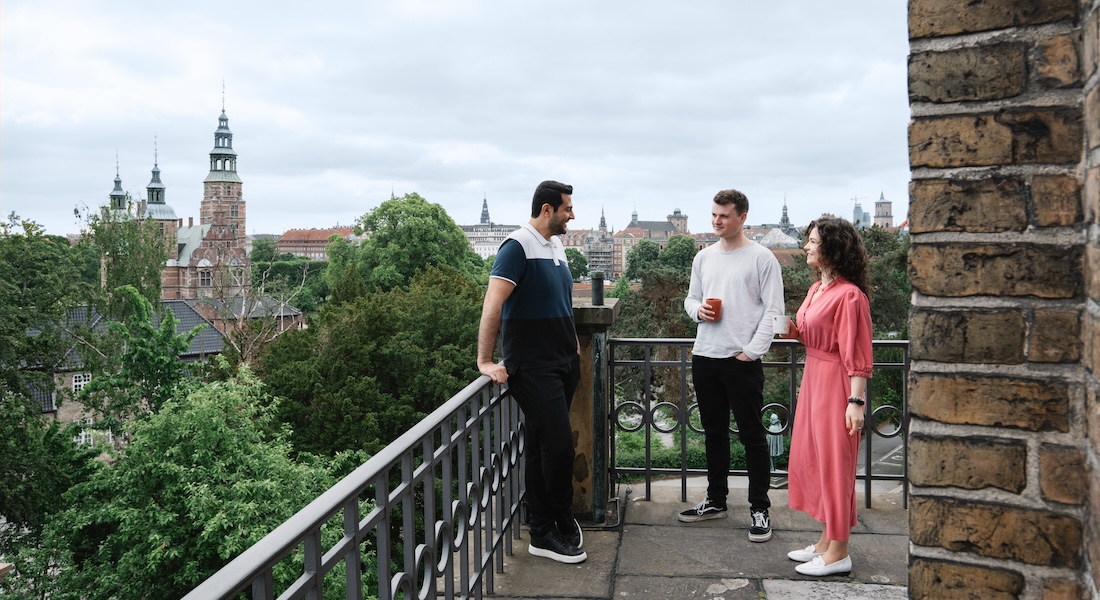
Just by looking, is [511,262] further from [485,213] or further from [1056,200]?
[485,213]

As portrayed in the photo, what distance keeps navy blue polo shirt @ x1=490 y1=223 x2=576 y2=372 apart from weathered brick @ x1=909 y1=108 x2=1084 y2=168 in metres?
2.03

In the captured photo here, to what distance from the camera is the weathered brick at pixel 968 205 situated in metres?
1.68

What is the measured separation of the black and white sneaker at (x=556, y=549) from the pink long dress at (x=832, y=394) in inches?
40.8

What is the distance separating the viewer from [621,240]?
155 metres

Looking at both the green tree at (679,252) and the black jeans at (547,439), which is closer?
the black jeans at (547,439)

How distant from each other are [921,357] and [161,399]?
25.0m

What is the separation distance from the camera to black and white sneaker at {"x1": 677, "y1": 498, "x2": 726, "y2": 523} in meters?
4.52

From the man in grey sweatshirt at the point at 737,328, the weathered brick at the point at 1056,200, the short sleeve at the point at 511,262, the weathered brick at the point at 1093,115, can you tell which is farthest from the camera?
the man in grey sweatshirt at the point at 737,328

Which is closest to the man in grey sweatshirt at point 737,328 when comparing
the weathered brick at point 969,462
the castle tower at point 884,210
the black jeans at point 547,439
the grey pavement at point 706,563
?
the grey pavement at point 706,563

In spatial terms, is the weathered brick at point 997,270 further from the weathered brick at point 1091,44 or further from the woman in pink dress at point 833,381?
the woman in pink dress at point 833,381

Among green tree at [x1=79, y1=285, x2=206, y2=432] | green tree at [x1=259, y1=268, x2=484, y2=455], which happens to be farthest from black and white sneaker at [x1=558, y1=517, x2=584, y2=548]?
green tree at [x1=79, y1=285, x2=206, y2=432]

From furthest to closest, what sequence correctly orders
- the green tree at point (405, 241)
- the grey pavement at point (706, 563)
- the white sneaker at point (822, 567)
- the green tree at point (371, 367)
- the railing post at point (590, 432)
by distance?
the green tree at point (405, 241) < the green tree at point (371, 367) < the railing post at point (590, 432) < the white sneaker at point (822, 567) < the grey pavement at point (706, 563)

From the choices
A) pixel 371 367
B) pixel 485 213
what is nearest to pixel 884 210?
pixel 485 213

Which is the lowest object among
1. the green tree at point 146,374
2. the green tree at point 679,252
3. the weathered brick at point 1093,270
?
the green tree at point 146,374
